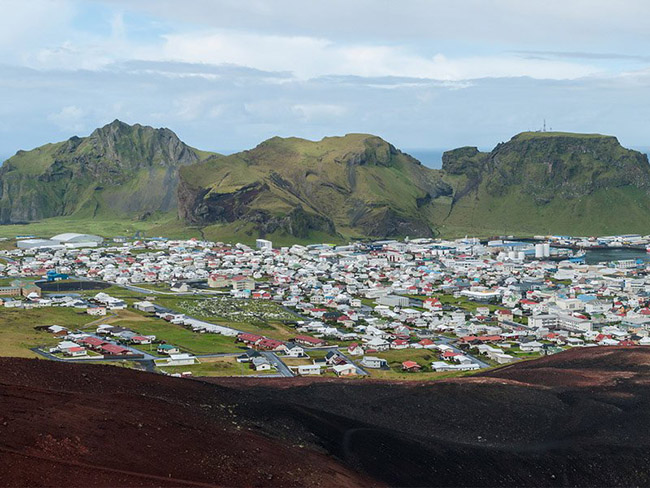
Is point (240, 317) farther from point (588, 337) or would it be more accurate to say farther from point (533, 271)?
point (533, 271)

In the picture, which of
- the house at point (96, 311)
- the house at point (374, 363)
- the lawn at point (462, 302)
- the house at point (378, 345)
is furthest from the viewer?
the lawn at point (462, 302)

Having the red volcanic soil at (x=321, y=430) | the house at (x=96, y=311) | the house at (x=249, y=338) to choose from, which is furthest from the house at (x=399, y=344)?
the house at (x=96, y=311)

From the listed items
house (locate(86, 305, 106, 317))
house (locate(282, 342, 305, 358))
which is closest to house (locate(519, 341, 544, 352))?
house (locate(282, 342, 305, 358))

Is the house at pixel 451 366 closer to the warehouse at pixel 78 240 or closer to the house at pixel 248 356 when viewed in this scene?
the house at pixel 248 356

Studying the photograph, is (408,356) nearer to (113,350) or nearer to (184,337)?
(184,337)

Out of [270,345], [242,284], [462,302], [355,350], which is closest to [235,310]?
[242,284]

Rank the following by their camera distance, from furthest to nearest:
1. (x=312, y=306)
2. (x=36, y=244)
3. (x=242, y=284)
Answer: (x=36, y=244) → (x=242, y=284) → (x=312, y=306)
